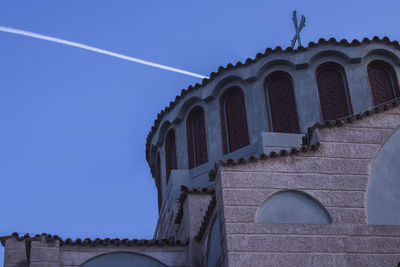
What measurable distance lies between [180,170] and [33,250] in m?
5.32

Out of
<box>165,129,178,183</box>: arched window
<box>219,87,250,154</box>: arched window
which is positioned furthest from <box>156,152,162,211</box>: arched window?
<box>219,87,250,154</box>: arched window

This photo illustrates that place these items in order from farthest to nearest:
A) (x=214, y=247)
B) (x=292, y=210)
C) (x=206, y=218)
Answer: (x=206, y=218) < (x=214, y=247) < (x=292, y=210)

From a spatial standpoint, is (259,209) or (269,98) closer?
(259,209)

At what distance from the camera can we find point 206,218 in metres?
14.7

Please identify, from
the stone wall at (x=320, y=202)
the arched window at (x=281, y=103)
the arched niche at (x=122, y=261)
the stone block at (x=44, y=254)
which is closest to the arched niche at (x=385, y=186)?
the stone wall at (x=320, y=202)

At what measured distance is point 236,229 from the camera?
12938mm

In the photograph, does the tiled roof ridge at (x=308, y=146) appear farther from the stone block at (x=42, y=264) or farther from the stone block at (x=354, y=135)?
the stone block at (x=42, y=264)

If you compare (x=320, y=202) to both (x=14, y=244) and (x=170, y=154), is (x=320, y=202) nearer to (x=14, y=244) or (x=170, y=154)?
(x=14, y=244)

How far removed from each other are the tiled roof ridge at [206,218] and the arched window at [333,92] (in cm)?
458

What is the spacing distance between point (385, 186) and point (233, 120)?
17.7ft

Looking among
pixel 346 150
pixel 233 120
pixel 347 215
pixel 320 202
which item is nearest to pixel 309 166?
pixel 320 202

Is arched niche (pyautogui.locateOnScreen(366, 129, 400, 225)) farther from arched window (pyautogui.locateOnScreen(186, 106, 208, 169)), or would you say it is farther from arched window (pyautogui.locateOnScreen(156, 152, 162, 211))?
arched window (pyautogui.locateOnScreen(156, 152, 162, 211))

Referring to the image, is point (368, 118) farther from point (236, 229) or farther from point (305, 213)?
point (236, 229)

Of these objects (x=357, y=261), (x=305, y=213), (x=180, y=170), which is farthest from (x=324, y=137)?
(x=180, y=170)
